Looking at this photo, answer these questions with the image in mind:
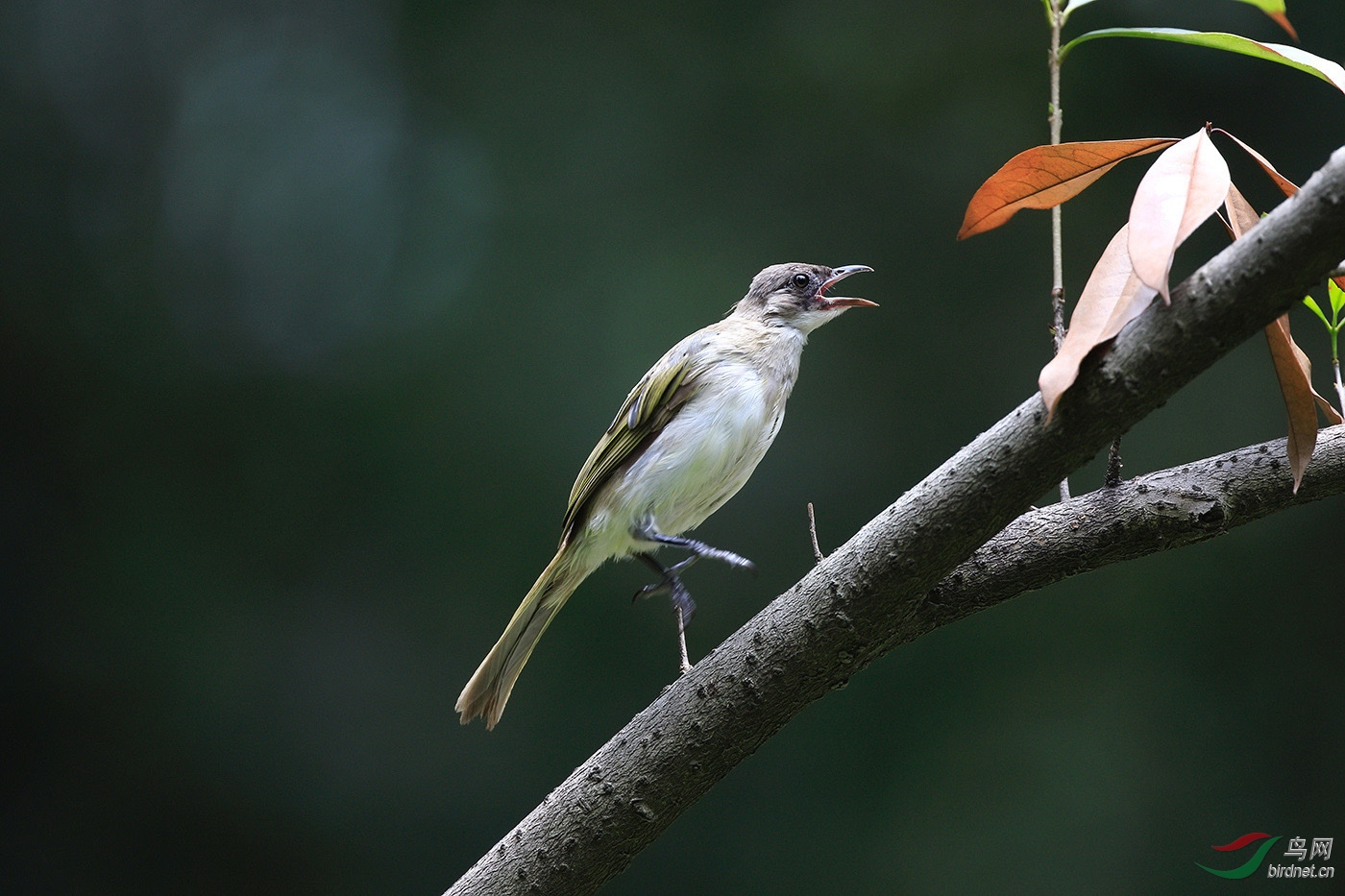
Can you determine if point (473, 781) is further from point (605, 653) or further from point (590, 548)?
point (590, 548)

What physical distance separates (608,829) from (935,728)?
123 inches

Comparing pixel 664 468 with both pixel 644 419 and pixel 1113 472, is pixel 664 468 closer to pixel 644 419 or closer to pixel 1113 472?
pixel 644 419

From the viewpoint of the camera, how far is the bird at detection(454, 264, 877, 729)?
227 centimetres

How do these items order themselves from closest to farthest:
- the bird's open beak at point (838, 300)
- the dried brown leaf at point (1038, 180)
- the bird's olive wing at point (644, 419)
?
the dried brown leaf at point (1038, 180), the bird's olive wing at point (644, 419), the bird's open beak at point (838, 300)

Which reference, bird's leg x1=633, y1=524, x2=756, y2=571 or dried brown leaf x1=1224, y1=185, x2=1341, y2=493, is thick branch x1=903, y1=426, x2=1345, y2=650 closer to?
dried brown leaf x1=1224, y1=185, x2=1341, y2=493

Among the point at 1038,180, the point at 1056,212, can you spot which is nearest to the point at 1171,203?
the point at 1038,180

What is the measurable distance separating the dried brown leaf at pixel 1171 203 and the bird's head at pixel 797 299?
131 centimetres

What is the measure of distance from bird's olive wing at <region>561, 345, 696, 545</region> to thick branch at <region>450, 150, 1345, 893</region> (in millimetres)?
800

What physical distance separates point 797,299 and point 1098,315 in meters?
1.48

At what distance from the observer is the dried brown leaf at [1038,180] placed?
1389 mm

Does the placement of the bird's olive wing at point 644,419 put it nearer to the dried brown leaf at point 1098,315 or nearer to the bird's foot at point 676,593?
the bird's foot at point 676,593

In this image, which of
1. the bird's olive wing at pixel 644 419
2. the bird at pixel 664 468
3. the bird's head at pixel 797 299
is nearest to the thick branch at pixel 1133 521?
the bird at pixel 664 468

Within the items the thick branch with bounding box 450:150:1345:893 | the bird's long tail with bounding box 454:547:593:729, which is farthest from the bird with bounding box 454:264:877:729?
the thick branch with bounding box 450:150:1345:893

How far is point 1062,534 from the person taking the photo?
1.51m
